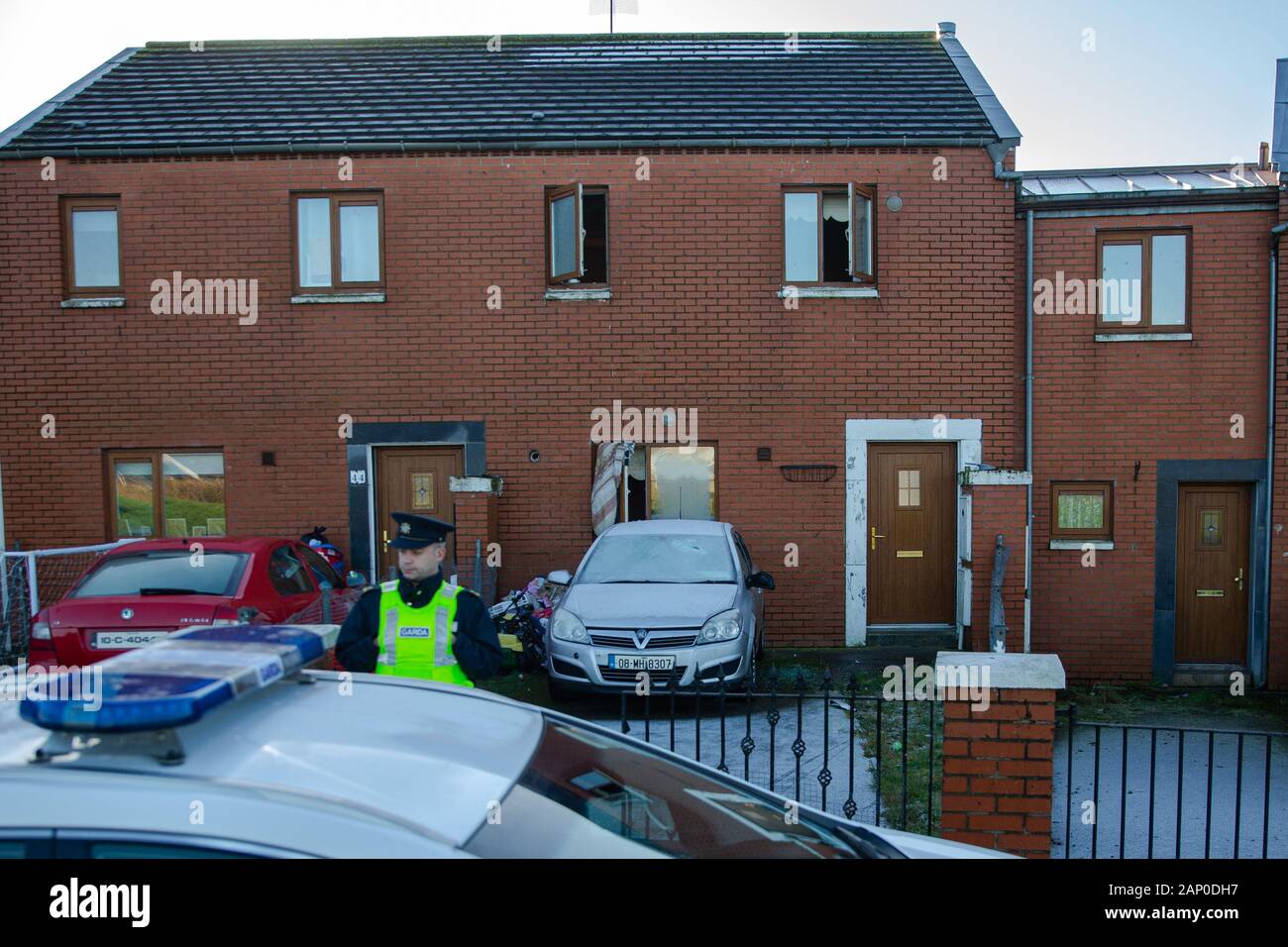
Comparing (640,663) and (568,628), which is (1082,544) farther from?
(568,628)

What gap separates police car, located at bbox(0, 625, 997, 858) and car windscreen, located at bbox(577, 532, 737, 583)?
599 centimetres

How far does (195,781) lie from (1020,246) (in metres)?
Result: 11.7

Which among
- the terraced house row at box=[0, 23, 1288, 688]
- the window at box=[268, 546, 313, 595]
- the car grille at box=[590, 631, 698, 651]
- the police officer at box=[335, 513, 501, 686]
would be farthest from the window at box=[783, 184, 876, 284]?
the police officer at box=[335, 513, 501, 686]

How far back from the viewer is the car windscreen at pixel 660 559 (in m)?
8.84

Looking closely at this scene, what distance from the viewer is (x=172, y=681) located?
1999 millimetres

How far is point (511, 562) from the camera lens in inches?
450

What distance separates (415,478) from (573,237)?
360 cm

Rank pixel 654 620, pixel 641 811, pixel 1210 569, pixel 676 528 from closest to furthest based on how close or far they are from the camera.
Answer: pixel 641 811 → pixel 654 620 → pixel 676 528 → pixel 1210 569

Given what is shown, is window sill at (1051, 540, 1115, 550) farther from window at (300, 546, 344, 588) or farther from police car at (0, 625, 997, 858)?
police car at (0, 625, 997, 858)

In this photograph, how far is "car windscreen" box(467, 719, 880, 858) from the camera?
209cm

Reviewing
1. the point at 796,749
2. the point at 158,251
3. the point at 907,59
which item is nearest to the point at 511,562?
the point at 158,251

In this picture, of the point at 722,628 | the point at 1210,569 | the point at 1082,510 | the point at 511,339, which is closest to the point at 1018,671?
the point at 722,628
